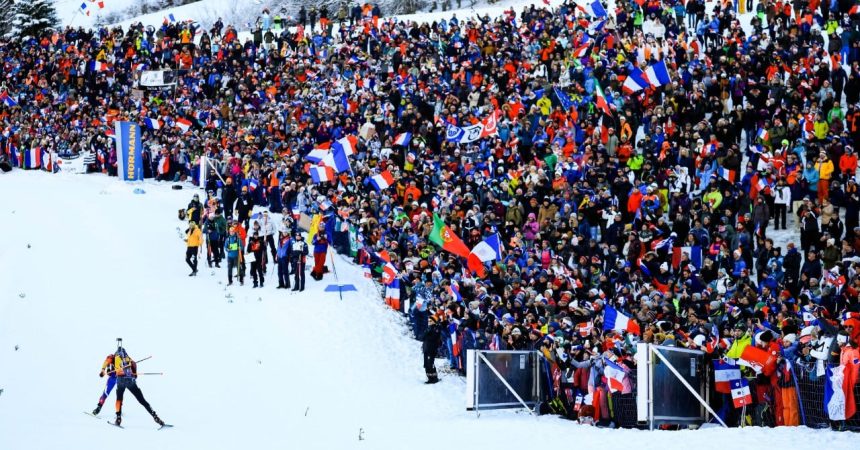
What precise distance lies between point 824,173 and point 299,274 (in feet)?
36.6

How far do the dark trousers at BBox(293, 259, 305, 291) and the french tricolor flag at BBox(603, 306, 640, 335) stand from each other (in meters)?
8.70

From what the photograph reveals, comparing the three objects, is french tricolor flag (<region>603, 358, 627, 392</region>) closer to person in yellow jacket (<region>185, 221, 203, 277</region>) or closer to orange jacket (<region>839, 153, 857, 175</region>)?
orange jacket (<region>839, 153, 857, 175</region>)

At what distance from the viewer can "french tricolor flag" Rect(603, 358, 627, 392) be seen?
780 inches

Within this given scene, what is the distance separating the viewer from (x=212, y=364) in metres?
25.5

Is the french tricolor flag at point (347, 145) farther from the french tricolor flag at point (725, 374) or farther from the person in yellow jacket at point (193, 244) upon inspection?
the french tricolor flag at point (725, 374)

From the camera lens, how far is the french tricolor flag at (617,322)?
71.7ft

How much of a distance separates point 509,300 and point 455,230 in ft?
12.8

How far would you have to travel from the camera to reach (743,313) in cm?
2067

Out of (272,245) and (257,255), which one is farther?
(272,245)

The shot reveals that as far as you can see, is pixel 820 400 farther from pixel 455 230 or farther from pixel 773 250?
pixel 455 230

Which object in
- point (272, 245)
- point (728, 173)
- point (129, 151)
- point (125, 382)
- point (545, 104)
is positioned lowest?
point (125, 382)

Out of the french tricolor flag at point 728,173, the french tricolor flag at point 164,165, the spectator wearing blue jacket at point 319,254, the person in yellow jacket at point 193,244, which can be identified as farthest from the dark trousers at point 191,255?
the french tricolor flag at point 728,173

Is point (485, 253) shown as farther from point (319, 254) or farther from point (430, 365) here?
point (319, 254)

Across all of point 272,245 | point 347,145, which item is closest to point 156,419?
point 272,245
